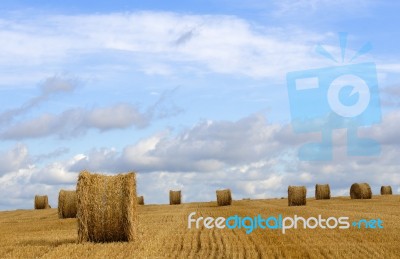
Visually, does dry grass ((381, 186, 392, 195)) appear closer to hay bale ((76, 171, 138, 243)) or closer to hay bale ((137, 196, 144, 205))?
hay bale ((137, 196, 144, 205))

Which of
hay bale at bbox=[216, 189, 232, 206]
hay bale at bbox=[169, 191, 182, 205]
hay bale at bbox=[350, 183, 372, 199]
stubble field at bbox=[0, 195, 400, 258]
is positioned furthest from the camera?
hay bale at bbox=[169, 191, 182, 205]

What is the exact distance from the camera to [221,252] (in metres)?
13.6

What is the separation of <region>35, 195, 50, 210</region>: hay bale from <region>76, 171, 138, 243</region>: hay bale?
25.6 m

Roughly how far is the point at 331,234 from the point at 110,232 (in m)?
5.33

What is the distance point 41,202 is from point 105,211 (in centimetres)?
2607

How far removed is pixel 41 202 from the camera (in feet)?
136

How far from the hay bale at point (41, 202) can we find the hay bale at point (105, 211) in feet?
83.9

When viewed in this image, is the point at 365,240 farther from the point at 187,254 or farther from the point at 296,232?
the point at 187,254

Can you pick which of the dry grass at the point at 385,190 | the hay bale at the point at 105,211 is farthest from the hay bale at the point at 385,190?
the hay bale at the point at 105,211

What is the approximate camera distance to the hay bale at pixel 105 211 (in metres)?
16.2

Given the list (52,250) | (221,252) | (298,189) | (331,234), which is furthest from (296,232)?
(298,189)

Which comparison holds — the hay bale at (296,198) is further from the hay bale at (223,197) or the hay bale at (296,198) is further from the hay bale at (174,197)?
the hay bale at (174,197)

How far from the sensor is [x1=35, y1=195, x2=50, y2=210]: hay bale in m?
41.3

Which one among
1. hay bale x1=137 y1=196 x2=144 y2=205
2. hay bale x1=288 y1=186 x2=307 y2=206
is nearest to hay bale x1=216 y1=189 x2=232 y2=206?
hay bale x1=288 y1=186 x2=307 y2=206
